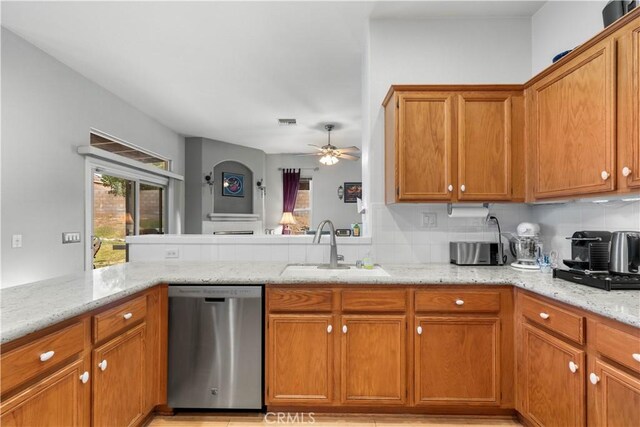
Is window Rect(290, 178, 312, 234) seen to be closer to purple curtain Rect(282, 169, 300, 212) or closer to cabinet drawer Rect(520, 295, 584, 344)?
purple curtain Rect(282, 169, 300, 212)

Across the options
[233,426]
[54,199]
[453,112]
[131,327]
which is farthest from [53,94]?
[453,112]

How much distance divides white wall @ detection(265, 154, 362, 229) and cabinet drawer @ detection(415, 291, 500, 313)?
538 centimetres

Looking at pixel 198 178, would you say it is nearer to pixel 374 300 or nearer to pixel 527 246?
pixel 374 300

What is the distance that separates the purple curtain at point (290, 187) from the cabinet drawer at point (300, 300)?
5.39 m

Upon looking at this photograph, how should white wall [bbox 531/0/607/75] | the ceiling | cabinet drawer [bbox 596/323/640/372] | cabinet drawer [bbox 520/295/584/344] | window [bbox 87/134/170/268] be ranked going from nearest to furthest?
cabinet drawer [bbox 596/323/640/372] → cabinet drawer [bbox 520/295/584/344] → white wall [bbox 531/0/607/75] → the ceiling → window [bbox 87/134/170/268]

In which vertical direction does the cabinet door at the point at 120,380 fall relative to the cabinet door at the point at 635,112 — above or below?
below

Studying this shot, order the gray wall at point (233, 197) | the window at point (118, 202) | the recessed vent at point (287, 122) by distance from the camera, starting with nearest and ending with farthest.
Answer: the window at point (118, 202), the recessed vent at point (287, 122), the gray wall at point (233, 197)

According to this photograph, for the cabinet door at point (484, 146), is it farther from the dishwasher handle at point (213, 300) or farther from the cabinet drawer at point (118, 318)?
the cabinet drawer at point (118, 318)

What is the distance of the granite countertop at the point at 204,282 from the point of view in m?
1.24

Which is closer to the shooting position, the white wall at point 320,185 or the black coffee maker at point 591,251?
the black coffee maker at point 591,251

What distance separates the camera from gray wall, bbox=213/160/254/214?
21.2ft

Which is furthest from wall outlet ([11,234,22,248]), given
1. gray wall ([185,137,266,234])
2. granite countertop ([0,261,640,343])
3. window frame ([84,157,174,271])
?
gray wall ([185,137,266,234])

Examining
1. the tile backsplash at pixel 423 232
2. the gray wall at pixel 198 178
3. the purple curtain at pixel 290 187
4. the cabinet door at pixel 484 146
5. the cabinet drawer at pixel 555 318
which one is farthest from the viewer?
the purple curtain at pixel 290 187

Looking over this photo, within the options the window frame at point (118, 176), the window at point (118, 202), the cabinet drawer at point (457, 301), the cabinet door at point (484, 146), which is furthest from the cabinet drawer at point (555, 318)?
the window frame at point (118, 176)
